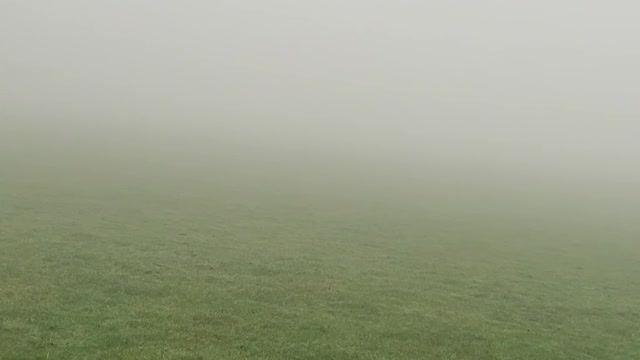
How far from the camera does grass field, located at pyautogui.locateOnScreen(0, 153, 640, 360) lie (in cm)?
1975

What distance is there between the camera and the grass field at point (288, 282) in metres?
19.8

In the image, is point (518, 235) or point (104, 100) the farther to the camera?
point (104, 100)

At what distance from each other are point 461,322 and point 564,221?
3259 centimetres

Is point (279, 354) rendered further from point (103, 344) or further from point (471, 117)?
point (471, 117)

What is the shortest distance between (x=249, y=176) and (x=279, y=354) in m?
44.5

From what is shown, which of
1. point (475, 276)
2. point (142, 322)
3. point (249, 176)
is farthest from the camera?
point (249, 176)

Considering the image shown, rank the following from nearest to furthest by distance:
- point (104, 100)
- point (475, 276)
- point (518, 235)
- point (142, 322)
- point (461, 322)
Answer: point (142, 322) < point (461, 322) < point (475, 276) < point (518, 235) < point (104, 100)

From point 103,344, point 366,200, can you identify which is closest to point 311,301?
point 103,344

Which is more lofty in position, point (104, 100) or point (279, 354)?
point (104, 100)

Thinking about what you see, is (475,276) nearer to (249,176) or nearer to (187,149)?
(249,176)

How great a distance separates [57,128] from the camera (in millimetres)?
87875

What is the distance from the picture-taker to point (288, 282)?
26.5 meters

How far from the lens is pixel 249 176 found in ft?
206

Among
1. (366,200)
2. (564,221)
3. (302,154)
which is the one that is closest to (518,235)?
(564,221)
